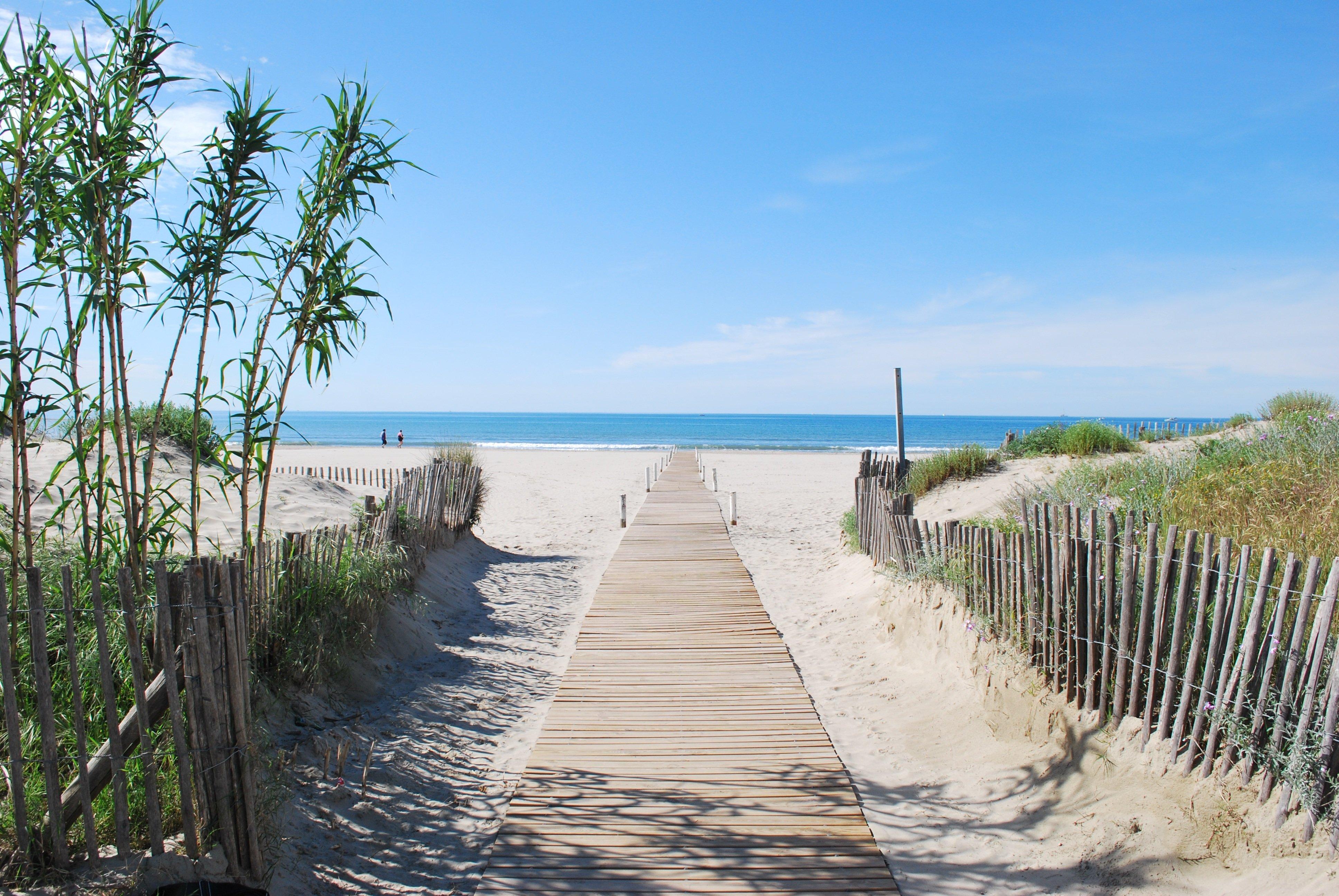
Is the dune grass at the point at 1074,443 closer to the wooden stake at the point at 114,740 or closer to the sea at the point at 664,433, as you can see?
the sea at the point at 664,433

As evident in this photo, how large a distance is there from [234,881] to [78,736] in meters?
0.76

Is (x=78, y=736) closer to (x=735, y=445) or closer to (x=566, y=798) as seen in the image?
(x=566, y=798)

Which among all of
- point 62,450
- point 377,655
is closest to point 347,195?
point 377,655

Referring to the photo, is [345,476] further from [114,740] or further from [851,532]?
[114,740]

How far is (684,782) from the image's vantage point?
4.14 meters

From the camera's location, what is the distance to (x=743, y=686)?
5613mm

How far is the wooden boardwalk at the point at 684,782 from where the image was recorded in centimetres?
332

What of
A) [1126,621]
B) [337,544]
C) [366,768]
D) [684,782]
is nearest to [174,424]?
[337,544]

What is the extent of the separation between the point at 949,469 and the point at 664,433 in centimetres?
7207

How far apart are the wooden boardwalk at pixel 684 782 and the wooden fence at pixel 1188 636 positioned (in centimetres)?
150

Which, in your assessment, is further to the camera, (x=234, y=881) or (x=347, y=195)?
(x=347, y=195)

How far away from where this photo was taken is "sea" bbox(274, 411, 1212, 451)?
5897cm

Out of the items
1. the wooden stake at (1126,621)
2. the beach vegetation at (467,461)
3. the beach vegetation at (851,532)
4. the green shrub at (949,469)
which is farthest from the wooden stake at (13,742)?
the green shrub at (949,469)

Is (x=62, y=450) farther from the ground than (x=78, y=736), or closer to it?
farther from the ground
